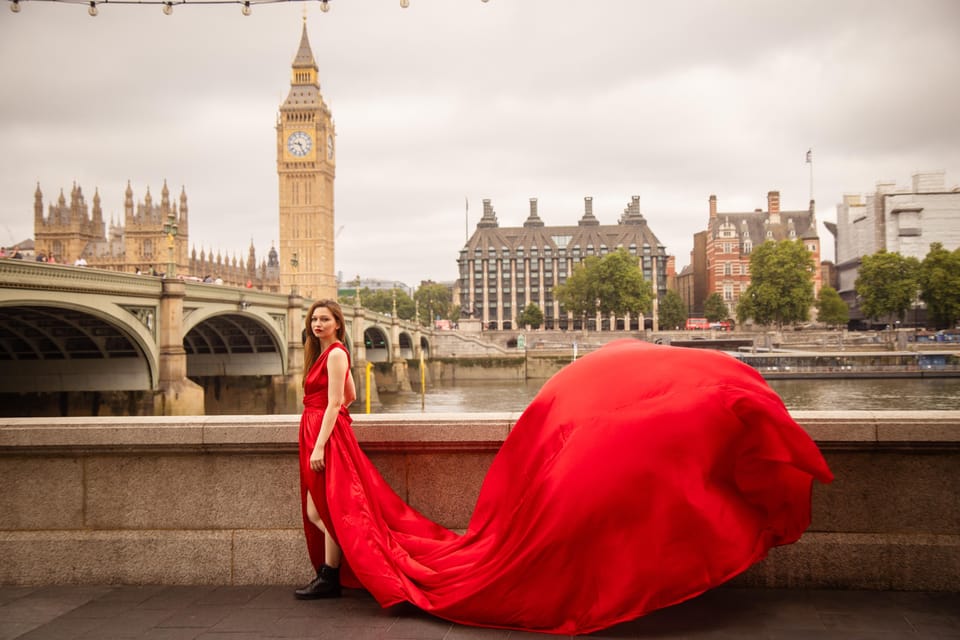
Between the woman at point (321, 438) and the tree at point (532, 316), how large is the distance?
113277 mm

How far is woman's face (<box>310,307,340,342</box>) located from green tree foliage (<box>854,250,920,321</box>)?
78903mm

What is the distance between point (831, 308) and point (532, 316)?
4521 centimetres

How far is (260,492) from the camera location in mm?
5027

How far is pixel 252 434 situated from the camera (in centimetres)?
494

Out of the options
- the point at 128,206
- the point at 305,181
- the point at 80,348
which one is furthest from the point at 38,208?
the point at 80,348

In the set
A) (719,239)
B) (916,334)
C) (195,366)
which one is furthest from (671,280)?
(195,366)

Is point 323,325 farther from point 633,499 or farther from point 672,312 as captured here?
point 672,312

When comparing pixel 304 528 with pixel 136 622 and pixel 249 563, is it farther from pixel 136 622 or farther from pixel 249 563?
pixel 136 622

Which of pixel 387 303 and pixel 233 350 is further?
pixel 387 303

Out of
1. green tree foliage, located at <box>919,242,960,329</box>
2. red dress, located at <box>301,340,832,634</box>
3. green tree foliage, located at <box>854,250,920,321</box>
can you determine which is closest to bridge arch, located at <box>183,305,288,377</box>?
red dress, located at <box>301,340,832,634</box>

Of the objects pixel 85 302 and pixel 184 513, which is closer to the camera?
pixel 184 513

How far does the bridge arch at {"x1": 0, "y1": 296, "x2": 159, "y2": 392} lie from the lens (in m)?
25.7

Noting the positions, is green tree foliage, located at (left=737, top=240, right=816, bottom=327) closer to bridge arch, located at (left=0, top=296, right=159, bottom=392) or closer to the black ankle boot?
bridge arch, located at (left=0, top=296, right=159, bottom=392)

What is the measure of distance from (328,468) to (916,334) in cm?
7702
